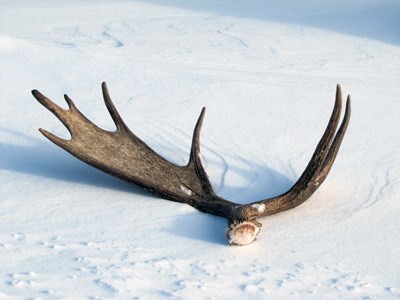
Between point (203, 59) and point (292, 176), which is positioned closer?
point (292, 176)

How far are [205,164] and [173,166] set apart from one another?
0.33m

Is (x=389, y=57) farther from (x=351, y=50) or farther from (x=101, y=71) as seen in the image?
(x=101, y=71)

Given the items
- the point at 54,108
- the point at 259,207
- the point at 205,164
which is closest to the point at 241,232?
the point at 259,207

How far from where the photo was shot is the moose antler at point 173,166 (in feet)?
12.4

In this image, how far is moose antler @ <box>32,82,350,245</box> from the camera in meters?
3.79

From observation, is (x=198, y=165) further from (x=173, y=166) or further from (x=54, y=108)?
(x=54, y=108)

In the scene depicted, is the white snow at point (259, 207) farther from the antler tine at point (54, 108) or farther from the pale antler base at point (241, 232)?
the antler tine at point (54, 108)

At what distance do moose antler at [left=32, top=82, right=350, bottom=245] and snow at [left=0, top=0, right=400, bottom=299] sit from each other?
7 centimetres

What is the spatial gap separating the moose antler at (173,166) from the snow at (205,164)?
71mm

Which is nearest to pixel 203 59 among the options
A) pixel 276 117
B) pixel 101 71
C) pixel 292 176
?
pixel 101 71

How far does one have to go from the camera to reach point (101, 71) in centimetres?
592

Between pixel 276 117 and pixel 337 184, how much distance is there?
100 cm

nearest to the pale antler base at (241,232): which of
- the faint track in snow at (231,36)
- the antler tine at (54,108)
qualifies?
the antler tine at (54,108)

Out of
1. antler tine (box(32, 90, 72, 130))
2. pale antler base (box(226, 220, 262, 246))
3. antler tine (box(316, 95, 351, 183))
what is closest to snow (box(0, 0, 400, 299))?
pale antler base (box(226, 220, 262, 246))
